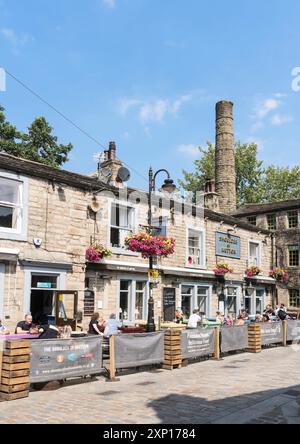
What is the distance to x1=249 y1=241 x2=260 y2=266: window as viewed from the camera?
2734 cm

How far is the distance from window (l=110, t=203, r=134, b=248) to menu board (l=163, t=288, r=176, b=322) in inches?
131

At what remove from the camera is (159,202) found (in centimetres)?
2050

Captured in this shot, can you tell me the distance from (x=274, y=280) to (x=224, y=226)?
19.5 ft

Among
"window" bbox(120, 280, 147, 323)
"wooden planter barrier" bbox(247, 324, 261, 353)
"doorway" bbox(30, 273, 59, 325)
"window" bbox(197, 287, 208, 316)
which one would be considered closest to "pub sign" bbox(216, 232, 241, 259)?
"window" bbox(197, 287, 208, 316)

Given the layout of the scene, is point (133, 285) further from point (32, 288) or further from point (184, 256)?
point (32, 288)

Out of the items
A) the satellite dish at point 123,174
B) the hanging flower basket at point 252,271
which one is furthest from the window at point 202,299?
the satellite dish at point 123,174

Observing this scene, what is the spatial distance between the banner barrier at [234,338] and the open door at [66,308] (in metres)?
4.91

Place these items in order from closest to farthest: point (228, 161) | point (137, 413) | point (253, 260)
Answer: point (137, 413)
point (253, 260)
point (228, 161)

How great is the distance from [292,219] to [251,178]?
2108 cm

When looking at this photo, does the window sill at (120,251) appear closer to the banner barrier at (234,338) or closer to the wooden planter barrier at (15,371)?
the banner barrier at (234,338)

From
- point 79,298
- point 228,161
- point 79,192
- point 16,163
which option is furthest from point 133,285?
point 228,161

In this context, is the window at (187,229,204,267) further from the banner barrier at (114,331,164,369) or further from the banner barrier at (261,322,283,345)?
the banner barrier at (114,331,164,369)

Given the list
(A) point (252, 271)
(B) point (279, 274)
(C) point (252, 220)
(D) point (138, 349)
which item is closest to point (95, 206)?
(D) point (138, 349)

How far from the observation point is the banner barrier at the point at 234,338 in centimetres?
1458
